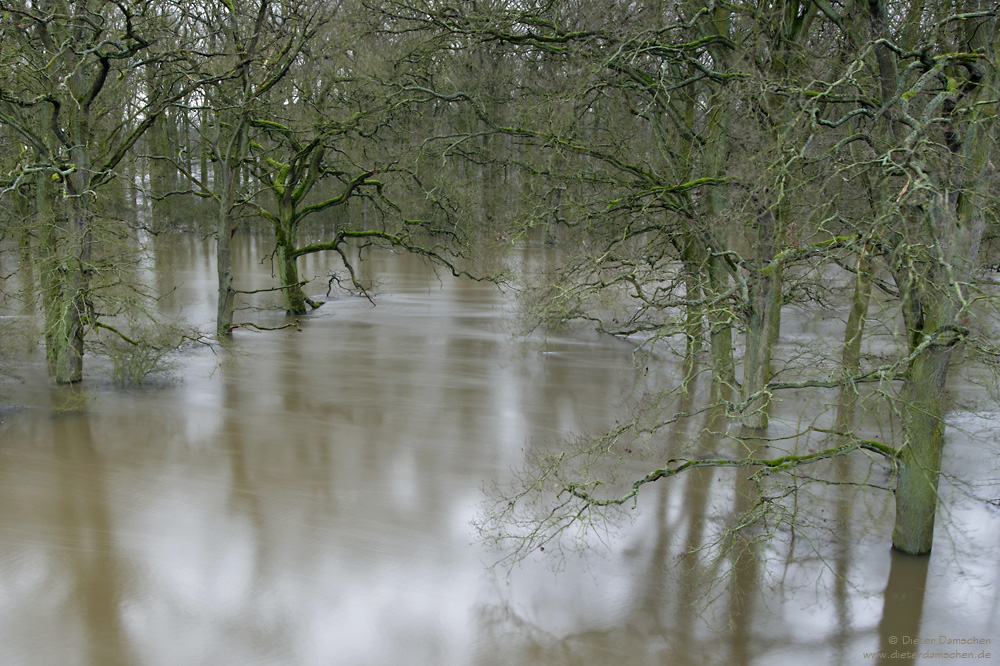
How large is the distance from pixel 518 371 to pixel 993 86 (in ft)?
33.9

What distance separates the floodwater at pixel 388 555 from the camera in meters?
6.88

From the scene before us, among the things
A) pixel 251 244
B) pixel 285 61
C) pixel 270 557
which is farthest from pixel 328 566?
pixel 251 244

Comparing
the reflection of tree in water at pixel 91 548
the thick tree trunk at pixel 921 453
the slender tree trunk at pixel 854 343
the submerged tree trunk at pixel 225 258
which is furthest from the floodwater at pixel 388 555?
the submerged tree trunk at pixel 225 258

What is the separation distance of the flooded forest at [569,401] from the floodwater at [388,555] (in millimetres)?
46

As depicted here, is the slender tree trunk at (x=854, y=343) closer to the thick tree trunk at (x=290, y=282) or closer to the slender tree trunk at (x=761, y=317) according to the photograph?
the slender tree trunk at (x=761, y=317)

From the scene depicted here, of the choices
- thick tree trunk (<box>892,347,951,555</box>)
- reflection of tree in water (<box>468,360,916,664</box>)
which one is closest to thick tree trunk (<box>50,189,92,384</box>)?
reflection of tree in water (<box>468,360,916,664</box>)

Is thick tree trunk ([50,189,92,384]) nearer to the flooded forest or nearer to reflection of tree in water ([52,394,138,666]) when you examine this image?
the flooded forest

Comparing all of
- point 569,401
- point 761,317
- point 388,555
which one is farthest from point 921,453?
point 569,401

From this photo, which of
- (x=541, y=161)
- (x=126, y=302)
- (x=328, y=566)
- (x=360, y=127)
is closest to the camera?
(x=328, y=566)

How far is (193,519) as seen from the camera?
29.7 feet

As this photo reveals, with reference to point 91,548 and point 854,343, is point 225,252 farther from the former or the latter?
point 854,343

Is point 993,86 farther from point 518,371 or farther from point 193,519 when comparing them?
point 518,371

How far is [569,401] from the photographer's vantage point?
544 inches

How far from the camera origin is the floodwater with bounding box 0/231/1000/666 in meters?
6.88
